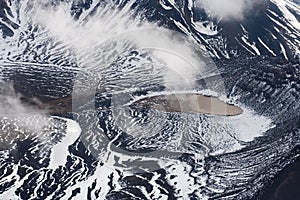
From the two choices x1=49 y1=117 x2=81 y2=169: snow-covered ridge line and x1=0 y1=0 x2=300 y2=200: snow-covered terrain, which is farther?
x1=49 y1=117 x2=81 y2=169: snow-covered ridge line

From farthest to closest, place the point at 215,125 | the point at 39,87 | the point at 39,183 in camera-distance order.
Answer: the point at 39,87 < the point at 215,125 < the point at 39,183

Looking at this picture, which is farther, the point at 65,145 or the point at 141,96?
the point at 141,96

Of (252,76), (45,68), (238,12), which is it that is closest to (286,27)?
(238,12)

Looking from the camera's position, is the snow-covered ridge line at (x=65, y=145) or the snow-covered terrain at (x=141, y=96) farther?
the snow-covered ridge line at (x=65, y=145)

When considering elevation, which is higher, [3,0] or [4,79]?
[3,0]

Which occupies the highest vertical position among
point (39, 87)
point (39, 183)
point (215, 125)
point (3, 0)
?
point (3, 0)

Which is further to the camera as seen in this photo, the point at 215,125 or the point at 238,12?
the point at 238,12

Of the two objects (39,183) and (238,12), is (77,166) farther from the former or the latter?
(238,12)

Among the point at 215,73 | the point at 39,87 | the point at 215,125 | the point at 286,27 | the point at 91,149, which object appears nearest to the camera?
the point at 91,149

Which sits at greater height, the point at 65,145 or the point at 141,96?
the point at 141,96
